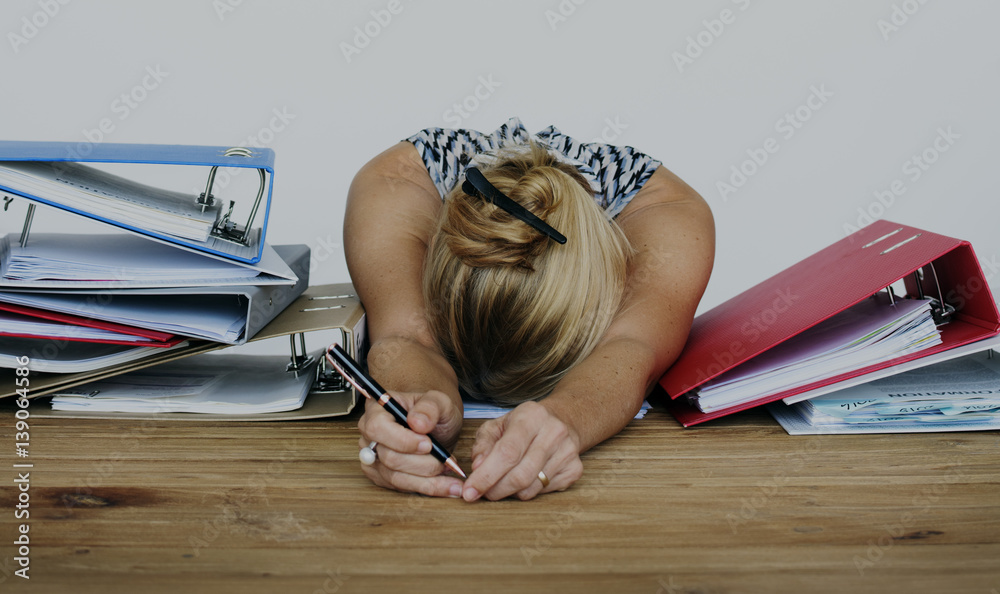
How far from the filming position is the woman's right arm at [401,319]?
94cm

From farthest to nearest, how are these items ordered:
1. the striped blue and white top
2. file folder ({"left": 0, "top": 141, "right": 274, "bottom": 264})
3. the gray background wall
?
1. the gray background wall
2. the striped blue and white top
3. file folder ({"left": 0, "top": 141, "right": 274, "bottom": 264})

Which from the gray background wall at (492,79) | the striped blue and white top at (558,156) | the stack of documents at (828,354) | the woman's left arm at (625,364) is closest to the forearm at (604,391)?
the woman's left arm at (625,364)

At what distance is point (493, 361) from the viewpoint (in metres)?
1.25

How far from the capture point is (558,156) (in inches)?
56.6

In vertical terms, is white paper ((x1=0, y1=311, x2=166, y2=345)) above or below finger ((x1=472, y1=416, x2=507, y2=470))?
below

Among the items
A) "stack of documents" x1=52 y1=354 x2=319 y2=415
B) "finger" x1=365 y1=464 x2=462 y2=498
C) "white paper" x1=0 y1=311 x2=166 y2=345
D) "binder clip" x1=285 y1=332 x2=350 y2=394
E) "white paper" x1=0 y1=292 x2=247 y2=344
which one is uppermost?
"white paper" x1=0 y1=292 x2=247 y2=344

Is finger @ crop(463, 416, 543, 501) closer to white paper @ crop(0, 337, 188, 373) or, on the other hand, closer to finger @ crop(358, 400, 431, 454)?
finger @ crop(358, 400, 431, 454)

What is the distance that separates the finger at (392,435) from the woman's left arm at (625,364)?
Answer: 71 mm

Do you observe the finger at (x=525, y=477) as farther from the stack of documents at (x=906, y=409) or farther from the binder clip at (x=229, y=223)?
the binder clip at (x=229, y=223)

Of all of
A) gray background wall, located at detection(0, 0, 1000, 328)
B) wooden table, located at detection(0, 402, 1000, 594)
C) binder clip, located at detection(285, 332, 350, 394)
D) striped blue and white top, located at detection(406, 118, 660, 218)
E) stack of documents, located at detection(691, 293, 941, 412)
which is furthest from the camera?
gray background wall, located at detection(0, 0, 1000, 328)

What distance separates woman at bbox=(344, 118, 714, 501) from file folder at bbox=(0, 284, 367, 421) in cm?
7

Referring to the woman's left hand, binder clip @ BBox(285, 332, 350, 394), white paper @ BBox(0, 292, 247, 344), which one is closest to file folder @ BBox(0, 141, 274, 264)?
white paper @ BBox(0, 292, 247, 344)

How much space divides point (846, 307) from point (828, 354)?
100 millimetres

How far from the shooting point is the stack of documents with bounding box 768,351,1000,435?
3.78ft
